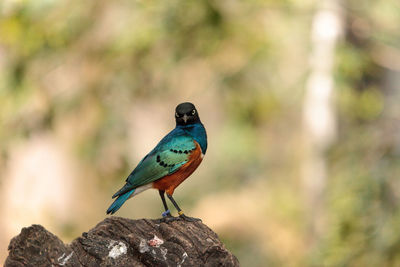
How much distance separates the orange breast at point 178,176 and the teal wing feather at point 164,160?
0.04 meters

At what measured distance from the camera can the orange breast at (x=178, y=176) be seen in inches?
184

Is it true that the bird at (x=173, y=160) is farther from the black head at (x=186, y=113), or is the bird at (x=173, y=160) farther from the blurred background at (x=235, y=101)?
the blurred background at (x=235, y=101)

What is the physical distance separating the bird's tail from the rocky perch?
0.14 m

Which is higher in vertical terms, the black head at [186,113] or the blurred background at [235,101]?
the blurred background at [235,101]

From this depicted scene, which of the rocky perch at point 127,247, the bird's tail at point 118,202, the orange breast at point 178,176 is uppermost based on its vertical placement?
the orange breast at point 178,176

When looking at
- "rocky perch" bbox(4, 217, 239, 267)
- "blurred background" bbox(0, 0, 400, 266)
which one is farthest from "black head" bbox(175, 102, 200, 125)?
"blurred background" bbox(0, 0, 400, 266)

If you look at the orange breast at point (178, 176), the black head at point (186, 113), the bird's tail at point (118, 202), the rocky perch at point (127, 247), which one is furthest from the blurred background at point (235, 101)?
the rocky perch at point (127, 247)

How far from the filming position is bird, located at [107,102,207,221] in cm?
453

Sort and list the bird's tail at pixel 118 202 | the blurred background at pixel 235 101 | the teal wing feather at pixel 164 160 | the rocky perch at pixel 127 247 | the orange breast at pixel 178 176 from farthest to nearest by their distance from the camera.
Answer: the blurred background at pixel 235 101 → the orange breast at pixel 178 176 → the teal wing feather at pixel 164 160 → the bird's tail at pixel 118 202 → the rocky perch at pixel 127 247

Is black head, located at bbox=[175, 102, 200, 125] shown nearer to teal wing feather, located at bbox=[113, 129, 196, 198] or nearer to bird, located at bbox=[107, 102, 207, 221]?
bird, located at bbox=[107, 102, 207, 221]

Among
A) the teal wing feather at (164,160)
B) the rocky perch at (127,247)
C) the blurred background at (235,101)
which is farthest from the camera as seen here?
the blurred background at (235,101)

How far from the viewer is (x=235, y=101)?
1140 cm

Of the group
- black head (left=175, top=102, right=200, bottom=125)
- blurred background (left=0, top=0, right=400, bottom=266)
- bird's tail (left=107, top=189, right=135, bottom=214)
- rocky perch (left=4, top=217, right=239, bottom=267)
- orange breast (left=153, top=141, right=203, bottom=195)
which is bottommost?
rocky perch (left=4, top=217, right=239, bottom=267)

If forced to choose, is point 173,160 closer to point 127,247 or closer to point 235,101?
point 127,247
